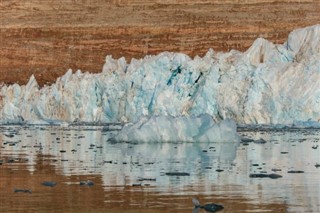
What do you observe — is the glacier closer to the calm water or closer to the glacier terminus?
the glacier terminus

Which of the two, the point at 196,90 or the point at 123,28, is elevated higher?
the point at 123,28

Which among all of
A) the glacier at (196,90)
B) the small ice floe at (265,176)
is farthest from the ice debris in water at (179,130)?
the small ice floe at (265,176)

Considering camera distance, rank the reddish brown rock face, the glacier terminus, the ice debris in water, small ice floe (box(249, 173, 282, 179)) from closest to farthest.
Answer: small ice floe (box(249, 173, 282, 179))
the ice debris in water
the glacier terminus
the reddish brown rock face

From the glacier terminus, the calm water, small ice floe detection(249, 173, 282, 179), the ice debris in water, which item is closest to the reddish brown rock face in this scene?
the glacier terminus

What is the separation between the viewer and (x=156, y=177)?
10.9 metres

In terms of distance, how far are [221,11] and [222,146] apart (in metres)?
32.9

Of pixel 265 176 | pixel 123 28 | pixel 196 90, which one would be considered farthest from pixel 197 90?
pixel 123 28

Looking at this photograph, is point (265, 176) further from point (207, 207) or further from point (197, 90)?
point (197, 90)

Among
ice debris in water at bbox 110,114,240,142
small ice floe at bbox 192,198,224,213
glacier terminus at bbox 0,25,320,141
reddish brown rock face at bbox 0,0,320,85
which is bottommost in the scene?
small ice floe at bbox 192,198,224,213

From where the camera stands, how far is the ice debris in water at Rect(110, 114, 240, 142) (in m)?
17.1

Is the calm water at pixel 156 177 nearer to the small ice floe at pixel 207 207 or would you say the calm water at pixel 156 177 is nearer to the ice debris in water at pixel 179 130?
the small ice floe at pixel 207 207

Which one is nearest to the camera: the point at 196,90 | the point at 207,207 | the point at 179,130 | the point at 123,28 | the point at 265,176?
the point at 207,207

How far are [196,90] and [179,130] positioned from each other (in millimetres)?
9735

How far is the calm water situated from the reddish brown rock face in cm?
2894
